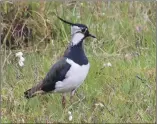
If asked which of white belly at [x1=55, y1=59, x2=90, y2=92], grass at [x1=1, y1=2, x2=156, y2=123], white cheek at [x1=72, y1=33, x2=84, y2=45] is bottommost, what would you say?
grass at [x1=1, y1=2, x2=156, y2=123]

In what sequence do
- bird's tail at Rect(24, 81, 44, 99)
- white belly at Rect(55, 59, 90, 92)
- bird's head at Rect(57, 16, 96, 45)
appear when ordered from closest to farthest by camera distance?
white belly at Rect(55, 59, 90, 92)
bird's head at Rect(57, 16, 96, 45)
bird's tail at Rect(24, 81, 44, 99)

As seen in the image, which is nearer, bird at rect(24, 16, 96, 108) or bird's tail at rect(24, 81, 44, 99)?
bird at rect(24, 16, 96, 108)

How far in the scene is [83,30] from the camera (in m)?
5.09

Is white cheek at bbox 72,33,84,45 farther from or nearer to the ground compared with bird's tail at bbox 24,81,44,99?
farther from the ground

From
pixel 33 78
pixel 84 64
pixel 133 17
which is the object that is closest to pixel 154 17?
pixel 133 17

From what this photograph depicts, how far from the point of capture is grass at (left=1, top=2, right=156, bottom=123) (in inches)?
195

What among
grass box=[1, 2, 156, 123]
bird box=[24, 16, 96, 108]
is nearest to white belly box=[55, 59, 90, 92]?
bird box=[24, 16, 96, 108]

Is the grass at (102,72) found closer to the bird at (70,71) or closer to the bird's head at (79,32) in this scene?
the bird at (70,71)

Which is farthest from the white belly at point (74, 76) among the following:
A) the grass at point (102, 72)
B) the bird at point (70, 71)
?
the grass at point (102, 72)

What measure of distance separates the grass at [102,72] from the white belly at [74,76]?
0.57ft

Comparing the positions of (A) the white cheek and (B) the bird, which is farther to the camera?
(A) the white cheek

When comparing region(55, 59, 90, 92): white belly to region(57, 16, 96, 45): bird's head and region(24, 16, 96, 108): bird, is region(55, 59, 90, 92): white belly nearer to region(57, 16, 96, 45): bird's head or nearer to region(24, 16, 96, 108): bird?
region(24, 16, 96, 108): bird

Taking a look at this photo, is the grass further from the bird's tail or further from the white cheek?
the white cheek

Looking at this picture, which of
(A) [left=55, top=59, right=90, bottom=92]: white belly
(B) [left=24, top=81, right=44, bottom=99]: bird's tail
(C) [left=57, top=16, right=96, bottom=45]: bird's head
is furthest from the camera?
(B) [left=24, top=81, right=44, bottom=99]: bird's tail
